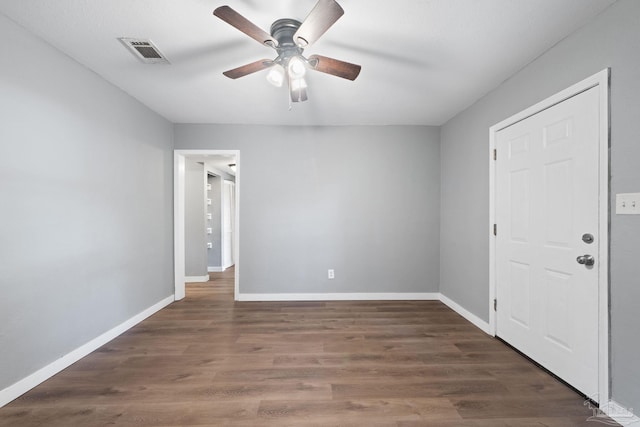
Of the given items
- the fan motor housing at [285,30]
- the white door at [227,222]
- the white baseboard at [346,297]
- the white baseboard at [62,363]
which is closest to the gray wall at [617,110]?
the white baseboard at [346,297]

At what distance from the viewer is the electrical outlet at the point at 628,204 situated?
1377 mm

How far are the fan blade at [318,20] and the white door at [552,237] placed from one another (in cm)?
170

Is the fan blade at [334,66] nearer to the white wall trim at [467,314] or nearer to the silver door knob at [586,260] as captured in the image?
the silver door knob at [586,260]

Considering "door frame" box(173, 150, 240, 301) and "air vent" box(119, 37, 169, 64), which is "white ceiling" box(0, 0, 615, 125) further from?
"door frame" box(173, 150, 240, 301)

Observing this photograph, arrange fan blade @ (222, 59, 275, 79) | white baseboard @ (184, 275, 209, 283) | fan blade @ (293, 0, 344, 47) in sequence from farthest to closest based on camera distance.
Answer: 1. white baseboard @ (184, 275, 209, 283)
2. fan blade @ (222, 59, 275, 79)
3. fan blade @ (293, 0, 344, 47)

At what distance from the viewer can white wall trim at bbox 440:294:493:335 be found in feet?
8.60

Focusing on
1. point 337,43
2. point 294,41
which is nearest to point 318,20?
point 294,41

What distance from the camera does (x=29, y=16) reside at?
1610 millimetres

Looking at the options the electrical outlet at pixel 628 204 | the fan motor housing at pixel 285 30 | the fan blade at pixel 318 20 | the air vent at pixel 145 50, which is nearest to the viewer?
the fan blade at pixel 318 20

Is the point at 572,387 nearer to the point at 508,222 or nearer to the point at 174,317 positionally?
the point at 508,222

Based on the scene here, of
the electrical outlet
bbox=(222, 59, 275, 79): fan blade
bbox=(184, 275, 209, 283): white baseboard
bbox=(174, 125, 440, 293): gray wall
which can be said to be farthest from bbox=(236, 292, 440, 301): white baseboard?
bbox=(222, 59, 275, 79): fan blade

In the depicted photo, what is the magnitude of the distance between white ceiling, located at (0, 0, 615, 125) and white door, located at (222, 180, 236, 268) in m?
3.10

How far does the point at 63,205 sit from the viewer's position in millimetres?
1974

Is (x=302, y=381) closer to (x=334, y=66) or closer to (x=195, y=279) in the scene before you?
(x=334, y=66)
